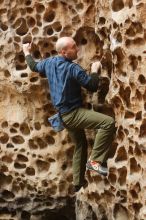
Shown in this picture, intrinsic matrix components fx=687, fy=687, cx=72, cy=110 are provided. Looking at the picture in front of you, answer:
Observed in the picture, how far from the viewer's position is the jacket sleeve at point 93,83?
4.43 metres

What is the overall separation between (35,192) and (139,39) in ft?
5.45

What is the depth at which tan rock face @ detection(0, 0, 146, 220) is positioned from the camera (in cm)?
438

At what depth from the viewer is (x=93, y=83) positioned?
443 centimetres

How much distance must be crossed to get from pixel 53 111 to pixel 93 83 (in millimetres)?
835

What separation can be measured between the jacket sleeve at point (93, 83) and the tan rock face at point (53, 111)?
152 mm

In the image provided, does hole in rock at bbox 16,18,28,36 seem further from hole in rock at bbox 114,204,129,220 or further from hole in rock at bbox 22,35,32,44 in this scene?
hole in rock at bbox 114,204,129,220

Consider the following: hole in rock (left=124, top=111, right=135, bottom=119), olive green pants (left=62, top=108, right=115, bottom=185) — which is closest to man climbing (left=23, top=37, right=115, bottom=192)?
olive green pants (left=62, top=108, right=115, bottom=185)

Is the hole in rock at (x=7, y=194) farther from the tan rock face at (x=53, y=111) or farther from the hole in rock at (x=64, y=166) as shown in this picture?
the hole in rock at (x=64, y=166)

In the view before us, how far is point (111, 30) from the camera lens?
4.58 metres

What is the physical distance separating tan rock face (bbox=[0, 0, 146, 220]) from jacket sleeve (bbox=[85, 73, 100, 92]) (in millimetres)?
152

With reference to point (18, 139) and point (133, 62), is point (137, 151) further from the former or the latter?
point (18, 139)

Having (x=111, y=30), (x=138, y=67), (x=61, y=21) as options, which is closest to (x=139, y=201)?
(x=138, y=67)

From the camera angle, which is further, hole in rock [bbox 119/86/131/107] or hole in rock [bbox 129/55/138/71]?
hole in rock [bbox 119/86/131/107]

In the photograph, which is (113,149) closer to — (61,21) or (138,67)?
(138,67)
